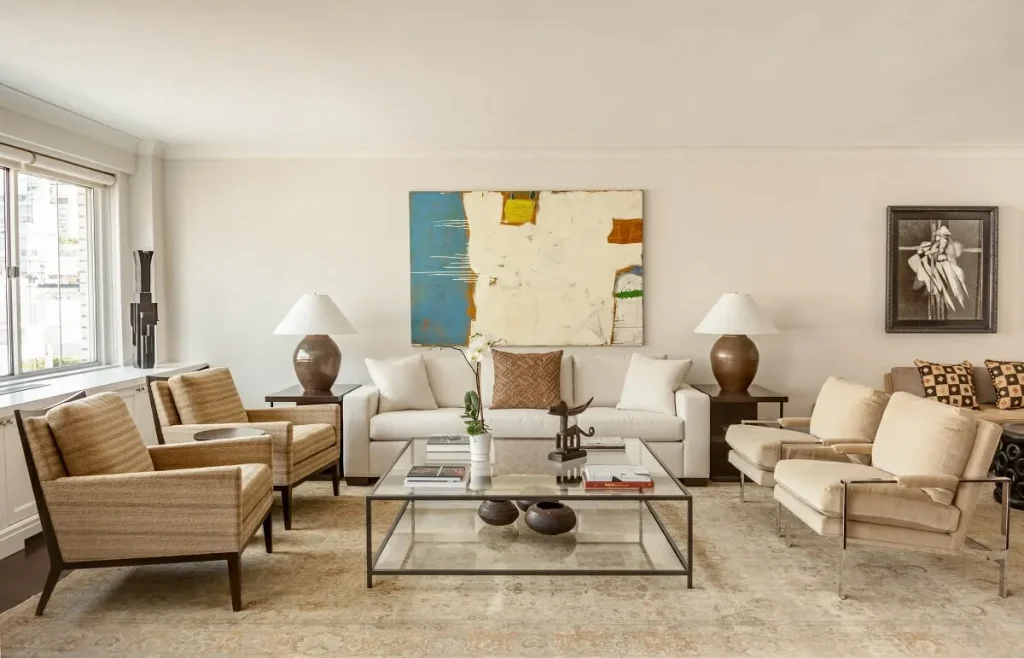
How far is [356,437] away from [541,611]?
2.41 meters

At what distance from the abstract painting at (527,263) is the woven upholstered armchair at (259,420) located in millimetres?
1452

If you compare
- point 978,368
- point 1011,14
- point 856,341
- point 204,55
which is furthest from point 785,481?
point 204,55

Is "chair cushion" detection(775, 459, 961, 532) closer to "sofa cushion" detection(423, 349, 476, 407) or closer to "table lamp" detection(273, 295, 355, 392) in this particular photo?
"sofa cushion" detection(423, 349, 476, 407)

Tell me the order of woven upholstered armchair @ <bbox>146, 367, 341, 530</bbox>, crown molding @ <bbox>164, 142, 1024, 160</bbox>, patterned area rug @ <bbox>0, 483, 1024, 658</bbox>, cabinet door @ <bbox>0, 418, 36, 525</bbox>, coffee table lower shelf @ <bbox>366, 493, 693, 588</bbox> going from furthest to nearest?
crown molding @ <bbox>164, 142, 1024, 160</bbox> < woven upholstered armchair @ <bbox>146, 367, 341, 530</bbox> < cabinet door @ <bbox>0, 418, 36, 525</bbox> < coffee table lower shelf @ <bbox>366, 493, 693, 588</bbox> < patterned area rug @ <bbox>0, 483, 1024, 658</bbox>

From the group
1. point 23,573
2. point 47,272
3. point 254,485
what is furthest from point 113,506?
point 47,272

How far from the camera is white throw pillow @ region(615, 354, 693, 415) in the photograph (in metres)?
5.09

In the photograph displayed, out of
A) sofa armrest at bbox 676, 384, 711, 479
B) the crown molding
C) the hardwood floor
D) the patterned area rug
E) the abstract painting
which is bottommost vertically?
the hardwood floor

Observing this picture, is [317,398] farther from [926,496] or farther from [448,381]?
[926,496]

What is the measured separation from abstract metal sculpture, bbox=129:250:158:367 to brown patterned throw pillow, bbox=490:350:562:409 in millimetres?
2634

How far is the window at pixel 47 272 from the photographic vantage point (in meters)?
4.44

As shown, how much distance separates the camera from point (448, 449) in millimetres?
3969

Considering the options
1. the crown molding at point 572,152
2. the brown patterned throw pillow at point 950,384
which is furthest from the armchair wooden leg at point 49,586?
the brown patterned throw pillow at point 950,384

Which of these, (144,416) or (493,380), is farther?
(493,380)

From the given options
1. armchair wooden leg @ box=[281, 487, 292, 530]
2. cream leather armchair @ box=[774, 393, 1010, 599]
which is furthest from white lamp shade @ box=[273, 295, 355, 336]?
cream leather armchair @ box=[774, 393, 1010, 599]
